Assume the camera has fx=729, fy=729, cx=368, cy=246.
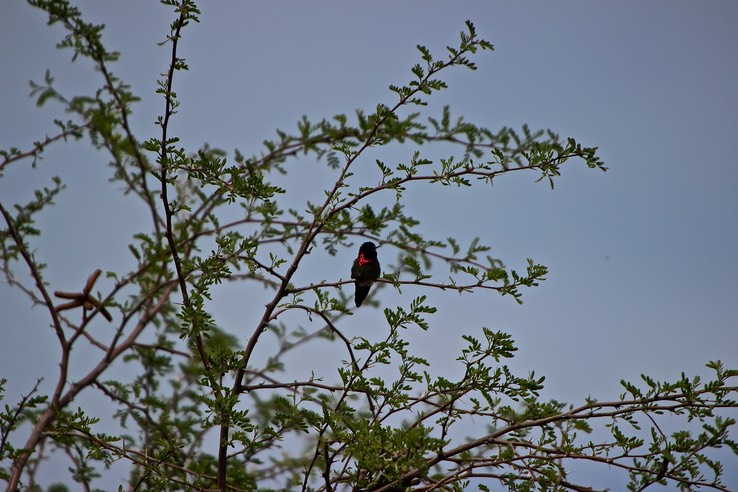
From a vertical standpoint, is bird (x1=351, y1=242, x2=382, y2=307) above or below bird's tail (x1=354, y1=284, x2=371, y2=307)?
above

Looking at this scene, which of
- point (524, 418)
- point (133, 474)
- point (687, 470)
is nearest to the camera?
point (687, 470)

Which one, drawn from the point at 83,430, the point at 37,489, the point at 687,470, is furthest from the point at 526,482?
the point at 37,489

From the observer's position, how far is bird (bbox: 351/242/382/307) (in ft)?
20.9

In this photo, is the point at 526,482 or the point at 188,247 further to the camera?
the point at 188,247

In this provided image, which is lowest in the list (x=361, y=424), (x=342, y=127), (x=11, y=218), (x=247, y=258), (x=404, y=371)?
(x=361, y=424)

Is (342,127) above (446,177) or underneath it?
above

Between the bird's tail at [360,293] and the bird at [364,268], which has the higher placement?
the bird at [364,268]

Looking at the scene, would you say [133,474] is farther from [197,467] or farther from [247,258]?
[247,258]

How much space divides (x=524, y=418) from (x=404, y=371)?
69cm

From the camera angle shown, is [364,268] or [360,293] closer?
[364,268]

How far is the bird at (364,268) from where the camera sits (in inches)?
251

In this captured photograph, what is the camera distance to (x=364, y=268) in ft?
20.9

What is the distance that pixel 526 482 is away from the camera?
146 inches

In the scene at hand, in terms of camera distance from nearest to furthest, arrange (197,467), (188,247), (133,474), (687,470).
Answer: (687,470) < (197,467) < (133,474) < (188,247)
